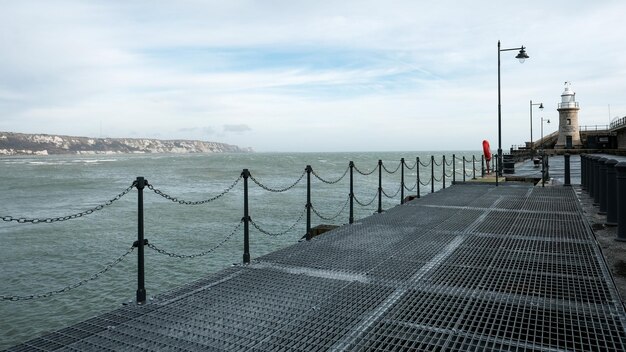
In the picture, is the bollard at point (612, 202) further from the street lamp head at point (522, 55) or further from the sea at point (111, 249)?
the street lamp head at point (522, 55)

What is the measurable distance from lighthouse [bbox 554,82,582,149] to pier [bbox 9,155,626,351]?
70.9 metres

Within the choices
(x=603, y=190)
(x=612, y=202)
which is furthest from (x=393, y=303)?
(x=603, y=190)

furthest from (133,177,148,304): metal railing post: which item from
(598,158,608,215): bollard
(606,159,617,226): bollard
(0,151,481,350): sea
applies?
(598,158,608,215): bollard

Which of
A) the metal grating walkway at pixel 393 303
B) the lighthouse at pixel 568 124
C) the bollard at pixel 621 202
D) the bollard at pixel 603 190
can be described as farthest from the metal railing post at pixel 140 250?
the lighthouse at pixel 568 124

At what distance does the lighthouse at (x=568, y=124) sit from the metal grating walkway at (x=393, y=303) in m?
70.8

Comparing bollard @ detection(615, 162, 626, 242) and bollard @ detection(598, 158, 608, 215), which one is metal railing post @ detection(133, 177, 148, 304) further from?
bollard @ detection(598, 158, 608, 215)

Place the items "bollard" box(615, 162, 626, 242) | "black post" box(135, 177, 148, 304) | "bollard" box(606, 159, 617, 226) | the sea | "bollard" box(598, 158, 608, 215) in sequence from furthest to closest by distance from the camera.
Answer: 1. the sea
2. "bollard" box(598, 158, 608, 215)
3. "bollard" box(606, 159, 617, 226)
4. "bollard" box(615, 162, 626, 242)
5. "black post" box(135, 177, 148, 304)

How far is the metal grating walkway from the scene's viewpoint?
350cm

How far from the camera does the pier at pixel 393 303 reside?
Result: 3.51m

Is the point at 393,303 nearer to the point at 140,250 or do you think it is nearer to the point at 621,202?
the point at 140,250

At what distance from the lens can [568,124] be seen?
68.8 metres

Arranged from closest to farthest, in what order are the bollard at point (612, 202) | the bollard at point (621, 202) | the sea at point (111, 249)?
the bollard at point (621, 202) → the bollard at point (612, 202) → the sea at point (111, 249)

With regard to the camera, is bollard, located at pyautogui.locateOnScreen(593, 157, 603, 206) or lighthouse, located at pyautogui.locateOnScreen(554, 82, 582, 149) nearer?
bollard, located at pyautogui.locateOnScreen(593, 157, 603, 206)

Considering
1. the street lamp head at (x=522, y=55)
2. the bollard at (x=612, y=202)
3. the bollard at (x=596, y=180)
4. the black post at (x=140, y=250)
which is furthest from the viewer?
the street lamp head at (x=522, y=55)
